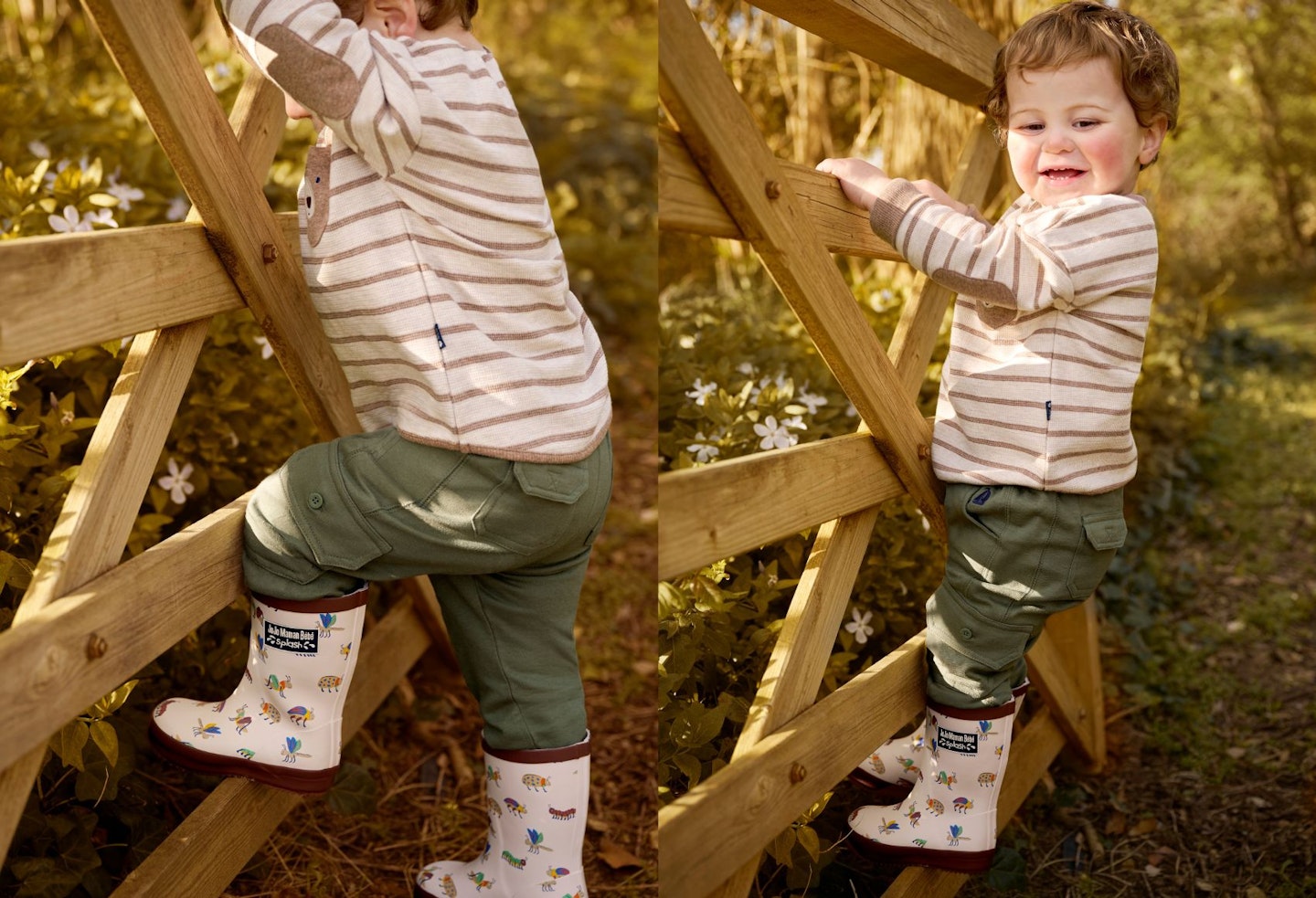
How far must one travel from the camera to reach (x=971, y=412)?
1.88 meters

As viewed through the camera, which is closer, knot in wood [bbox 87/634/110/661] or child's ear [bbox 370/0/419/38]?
knot in wood [bbox 87/634/110/661]

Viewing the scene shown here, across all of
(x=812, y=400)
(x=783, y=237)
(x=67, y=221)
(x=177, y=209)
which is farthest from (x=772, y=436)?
(x=177, y=209)

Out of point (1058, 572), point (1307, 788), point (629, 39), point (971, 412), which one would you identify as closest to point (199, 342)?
point (971, 412)

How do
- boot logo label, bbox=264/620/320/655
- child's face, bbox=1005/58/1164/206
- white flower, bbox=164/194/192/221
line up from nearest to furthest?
boot logo label, bbox=264/620/320/655
child's face, bbox=1005/58/1164/206
white flower, bbox=164/194/192/221

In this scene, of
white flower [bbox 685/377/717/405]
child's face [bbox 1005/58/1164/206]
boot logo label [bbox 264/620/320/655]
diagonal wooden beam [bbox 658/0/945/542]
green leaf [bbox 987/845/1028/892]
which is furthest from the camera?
white flower [bbox 685/377/717/405]

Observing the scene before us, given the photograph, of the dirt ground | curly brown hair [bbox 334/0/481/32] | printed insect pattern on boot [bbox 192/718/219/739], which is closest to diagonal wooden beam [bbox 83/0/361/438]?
curly brown hair [bbox 334/0/481/32]

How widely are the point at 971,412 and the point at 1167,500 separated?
2888 millimetres

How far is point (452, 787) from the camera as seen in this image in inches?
103

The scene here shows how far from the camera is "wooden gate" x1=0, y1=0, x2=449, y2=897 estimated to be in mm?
1308

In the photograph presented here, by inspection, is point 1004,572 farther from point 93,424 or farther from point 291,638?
point 93,424

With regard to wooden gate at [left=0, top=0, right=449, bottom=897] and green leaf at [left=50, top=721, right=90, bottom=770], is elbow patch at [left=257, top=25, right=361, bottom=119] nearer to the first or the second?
wooden gate at [left=0, top=0, right=449, bottom=897]

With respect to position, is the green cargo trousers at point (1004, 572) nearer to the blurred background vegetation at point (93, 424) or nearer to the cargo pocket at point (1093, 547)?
the cargo pocket at point (1093, 547)

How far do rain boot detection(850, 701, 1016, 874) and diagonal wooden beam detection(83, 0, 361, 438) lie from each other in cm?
118

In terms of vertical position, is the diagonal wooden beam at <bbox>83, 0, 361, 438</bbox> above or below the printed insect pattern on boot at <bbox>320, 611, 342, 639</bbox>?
above
